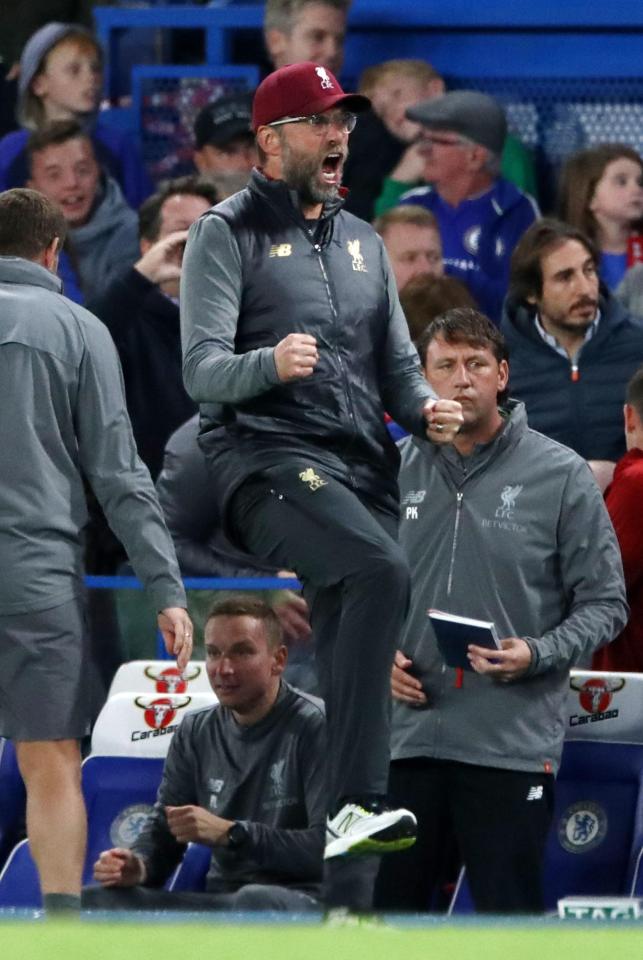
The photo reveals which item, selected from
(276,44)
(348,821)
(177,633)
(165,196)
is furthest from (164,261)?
(348,821)

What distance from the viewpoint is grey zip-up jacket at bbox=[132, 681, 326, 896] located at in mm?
6449

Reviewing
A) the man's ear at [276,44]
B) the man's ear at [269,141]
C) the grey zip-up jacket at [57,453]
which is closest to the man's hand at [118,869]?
the grey zip-up jacket at [57,453]

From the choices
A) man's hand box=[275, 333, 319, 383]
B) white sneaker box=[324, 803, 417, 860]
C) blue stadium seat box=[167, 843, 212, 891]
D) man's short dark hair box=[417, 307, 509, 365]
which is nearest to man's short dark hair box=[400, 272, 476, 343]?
man's short dark hair box=[417, 307, 509, 365]

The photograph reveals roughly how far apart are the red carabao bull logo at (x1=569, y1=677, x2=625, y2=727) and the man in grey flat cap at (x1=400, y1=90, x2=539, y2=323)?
9.50 feet

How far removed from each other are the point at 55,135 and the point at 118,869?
4.06 meters

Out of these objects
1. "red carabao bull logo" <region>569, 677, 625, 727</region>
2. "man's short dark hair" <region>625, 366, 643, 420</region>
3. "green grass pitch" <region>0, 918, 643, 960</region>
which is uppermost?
"man's short dark hair" <region>625, 366, 643, 420</region>

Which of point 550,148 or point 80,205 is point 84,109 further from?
point 550,148

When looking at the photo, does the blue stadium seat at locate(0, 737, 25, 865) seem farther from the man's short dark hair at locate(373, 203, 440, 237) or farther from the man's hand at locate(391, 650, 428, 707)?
the man's short dark hair at locate(373, 203, 440, 237)

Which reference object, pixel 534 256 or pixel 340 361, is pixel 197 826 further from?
pixel 534 256

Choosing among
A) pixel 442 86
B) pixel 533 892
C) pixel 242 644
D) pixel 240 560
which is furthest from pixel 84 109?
pixel 533 892

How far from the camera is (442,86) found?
32.3ft

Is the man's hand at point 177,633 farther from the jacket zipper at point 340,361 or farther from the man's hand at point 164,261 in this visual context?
the man's hand at point 164,261

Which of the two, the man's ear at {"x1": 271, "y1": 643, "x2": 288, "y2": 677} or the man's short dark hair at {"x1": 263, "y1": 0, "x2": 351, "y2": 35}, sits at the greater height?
the man's short dark hair at {"x1": 263, "y1": 0, "x2": 351, "y2": 35}

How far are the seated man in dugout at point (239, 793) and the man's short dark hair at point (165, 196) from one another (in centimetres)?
233
